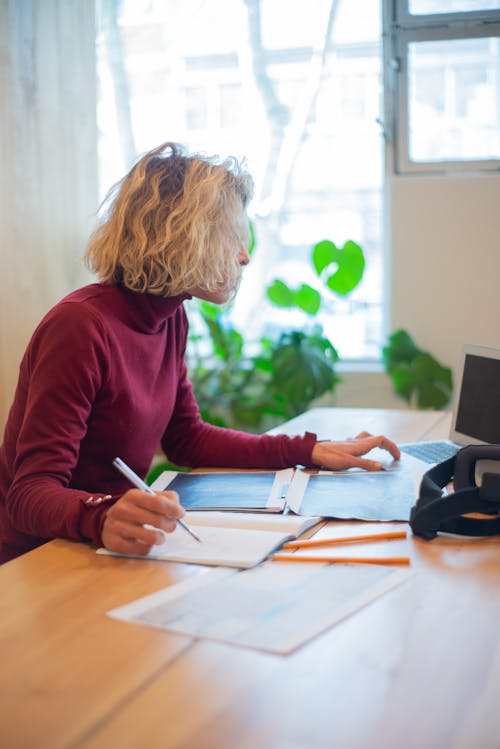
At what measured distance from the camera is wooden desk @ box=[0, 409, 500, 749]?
0.71 metres

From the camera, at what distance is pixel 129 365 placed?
1528 mm

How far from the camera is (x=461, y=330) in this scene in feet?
10.6

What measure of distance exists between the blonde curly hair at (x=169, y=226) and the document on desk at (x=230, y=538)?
0.44 meters

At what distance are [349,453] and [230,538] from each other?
51 cm

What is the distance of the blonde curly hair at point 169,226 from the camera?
152 centimetres

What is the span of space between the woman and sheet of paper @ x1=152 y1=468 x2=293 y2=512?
0.23 feet

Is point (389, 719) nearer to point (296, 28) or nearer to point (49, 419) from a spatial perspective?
point (49, 419)

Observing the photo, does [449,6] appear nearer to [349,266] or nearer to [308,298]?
[349,266]

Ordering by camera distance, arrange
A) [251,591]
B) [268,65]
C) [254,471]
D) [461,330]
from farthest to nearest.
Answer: [268,65] → [461,330] → [254,471] → [251,591]

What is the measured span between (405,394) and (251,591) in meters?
2.30

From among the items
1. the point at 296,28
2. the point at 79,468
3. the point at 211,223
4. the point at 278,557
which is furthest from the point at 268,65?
the point at 278,557

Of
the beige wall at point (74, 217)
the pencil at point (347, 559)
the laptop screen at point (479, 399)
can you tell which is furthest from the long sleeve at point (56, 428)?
the beige wall at point (74, 217)

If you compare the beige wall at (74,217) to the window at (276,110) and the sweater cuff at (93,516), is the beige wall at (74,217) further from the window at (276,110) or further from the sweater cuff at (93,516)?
the sweater cuff at (93,516)

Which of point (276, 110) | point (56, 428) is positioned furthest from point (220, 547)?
point (276, 110)
